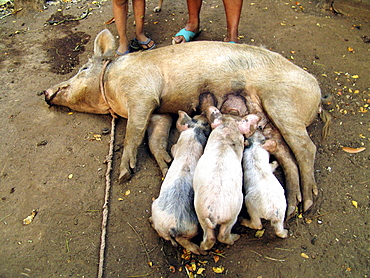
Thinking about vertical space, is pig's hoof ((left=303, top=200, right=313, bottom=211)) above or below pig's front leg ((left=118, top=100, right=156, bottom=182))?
below

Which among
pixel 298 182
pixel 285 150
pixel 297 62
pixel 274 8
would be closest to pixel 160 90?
pixel 285 150

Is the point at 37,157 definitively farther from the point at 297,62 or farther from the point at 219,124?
the point at 297,62

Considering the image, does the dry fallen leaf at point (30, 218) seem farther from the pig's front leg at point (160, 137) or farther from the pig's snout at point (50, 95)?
the pig's snout at point (50, 95)

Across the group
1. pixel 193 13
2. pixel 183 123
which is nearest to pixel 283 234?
pixel 183 123

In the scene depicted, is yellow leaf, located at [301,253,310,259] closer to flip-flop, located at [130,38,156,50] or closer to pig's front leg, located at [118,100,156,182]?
pig's front leg, located at [118,100,156,182]

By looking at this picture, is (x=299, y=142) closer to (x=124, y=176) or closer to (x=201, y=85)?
(x=201, y=85)

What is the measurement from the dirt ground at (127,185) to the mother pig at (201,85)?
331mm

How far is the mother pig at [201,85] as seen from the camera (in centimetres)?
329

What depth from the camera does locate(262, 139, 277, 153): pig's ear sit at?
3.02 m

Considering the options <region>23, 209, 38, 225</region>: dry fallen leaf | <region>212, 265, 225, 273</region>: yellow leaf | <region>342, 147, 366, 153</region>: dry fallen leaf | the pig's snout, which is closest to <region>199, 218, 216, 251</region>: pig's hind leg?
<region>212, 265, 225, 273</region>: yellow leaf

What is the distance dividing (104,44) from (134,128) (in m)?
1.27

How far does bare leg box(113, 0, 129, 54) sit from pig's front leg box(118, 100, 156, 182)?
5.21 feet

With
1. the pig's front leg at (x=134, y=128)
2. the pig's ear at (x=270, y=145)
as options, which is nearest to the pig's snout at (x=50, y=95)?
the pig's front leg at (x=134, y=128)

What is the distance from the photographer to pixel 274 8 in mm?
5836
